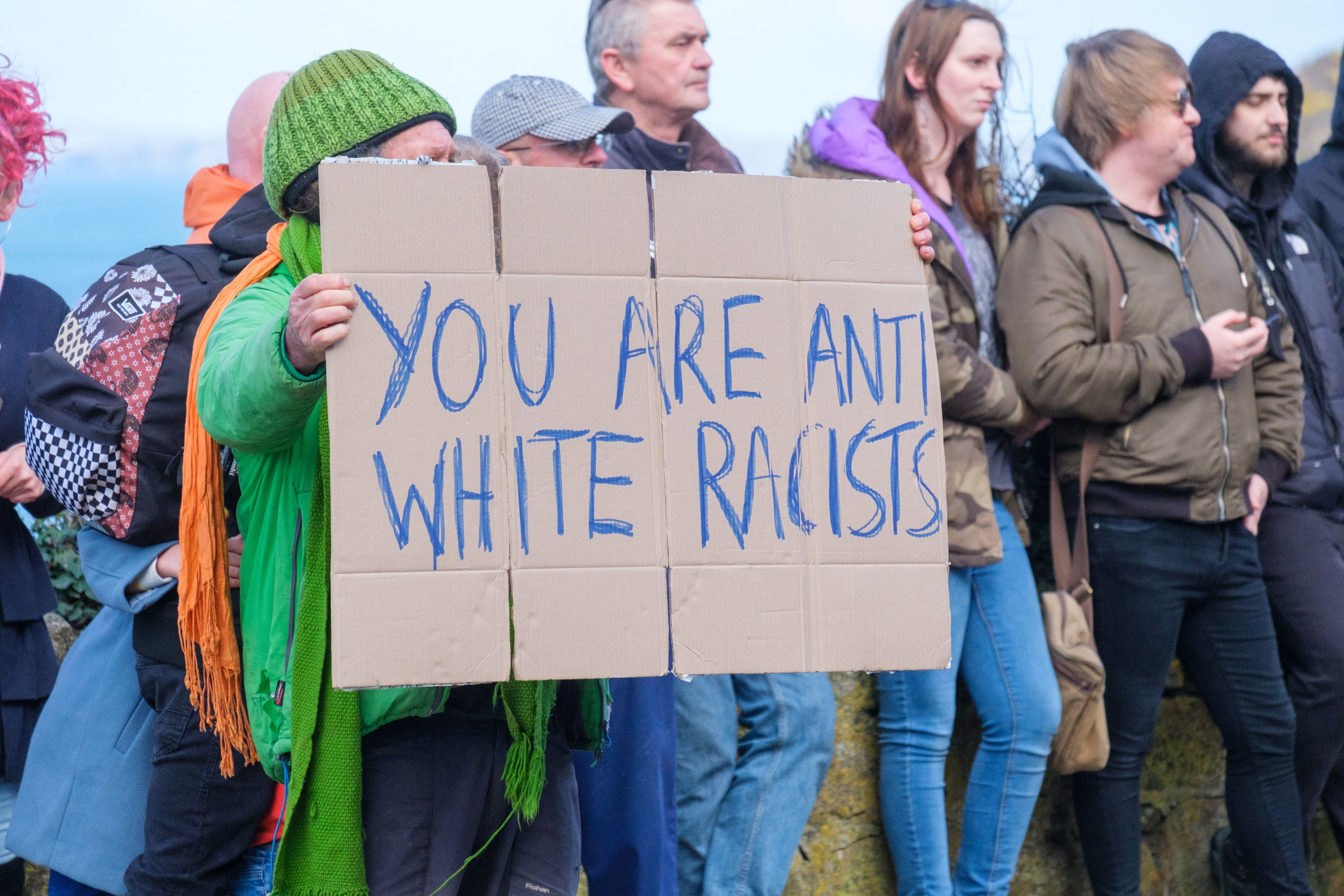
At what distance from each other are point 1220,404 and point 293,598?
256 cm

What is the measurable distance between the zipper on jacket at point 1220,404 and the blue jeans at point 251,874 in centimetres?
244

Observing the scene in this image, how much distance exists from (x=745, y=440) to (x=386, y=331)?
1.73 feet

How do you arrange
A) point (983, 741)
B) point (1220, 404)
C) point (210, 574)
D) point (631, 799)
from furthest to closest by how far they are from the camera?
point (1220, 404) < point (983, 741) < point (631, 799) < point (210, 574)

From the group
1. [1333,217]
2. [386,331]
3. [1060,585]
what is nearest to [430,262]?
[386,331]

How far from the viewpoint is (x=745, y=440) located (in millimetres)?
2008

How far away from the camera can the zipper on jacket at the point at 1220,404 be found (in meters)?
3.59

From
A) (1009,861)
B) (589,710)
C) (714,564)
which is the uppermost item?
(714,564)

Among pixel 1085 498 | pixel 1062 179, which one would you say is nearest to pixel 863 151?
pixel 1062 179

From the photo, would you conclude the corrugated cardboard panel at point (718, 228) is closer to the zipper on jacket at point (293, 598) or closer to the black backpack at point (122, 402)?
the zipper on jacket at point (293, 598)

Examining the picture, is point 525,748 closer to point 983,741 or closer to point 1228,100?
point 983,741

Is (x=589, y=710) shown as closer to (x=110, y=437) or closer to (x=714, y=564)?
(x=714, y=564)

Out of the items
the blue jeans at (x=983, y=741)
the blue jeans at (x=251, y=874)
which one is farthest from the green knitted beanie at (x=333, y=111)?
the blue jeans at (x=983, y=741)

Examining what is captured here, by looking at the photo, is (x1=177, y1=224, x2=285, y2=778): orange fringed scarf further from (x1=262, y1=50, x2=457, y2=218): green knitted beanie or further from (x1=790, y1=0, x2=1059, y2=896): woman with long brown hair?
(x1=790, y1=0, x2=1059, y2=896): woman with long brown hair

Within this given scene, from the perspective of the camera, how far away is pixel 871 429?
205cm
